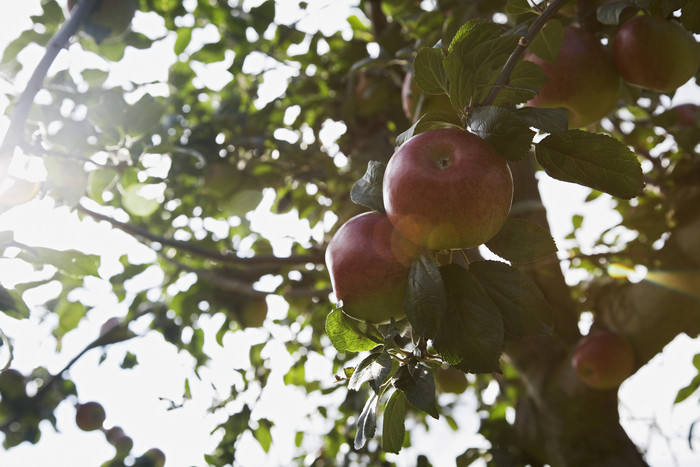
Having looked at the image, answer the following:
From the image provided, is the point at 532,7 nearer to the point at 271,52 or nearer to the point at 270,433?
the point at 271,52

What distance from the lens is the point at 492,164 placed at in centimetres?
59

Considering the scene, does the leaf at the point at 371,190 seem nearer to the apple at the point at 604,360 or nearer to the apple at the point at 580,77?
the apple at the point at 580,77

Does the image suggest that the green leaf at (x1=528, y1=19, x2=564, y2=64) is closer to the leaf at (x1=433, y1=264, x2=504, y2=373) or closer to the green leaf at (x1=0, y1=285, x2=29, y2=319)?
the leaf at (x1=433, y1=264, x2=504, y2=373)

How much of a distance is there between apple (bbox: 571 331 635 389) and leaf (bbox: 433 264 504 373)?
949 millimetres

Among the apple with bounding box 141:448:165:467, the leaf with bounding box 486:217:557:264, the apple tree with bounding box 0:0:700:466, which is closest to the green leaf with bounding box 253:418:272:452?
the apple tree with bounding box 0:0:700:466

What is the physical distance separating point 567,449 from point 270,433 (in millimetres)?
966

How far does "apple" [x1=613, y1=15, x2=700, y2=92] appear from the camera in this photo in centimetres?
93

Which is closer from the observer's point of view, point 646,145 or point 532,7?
point 532,7

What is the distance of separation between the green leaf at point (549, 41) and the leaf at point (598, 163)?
31cm

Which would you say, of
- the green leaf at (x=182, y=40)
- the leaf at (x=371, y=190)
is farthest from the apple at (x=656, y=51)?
Answer: the green leaf at (x=182, y=40)

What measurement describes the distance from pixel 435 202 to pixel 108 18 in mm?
1279

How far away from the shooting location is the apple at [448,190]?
58cm

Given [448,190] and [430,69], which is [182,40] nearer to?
[430,69]

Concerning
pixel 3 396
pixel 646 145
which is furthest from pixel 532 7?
pixel 3 396
